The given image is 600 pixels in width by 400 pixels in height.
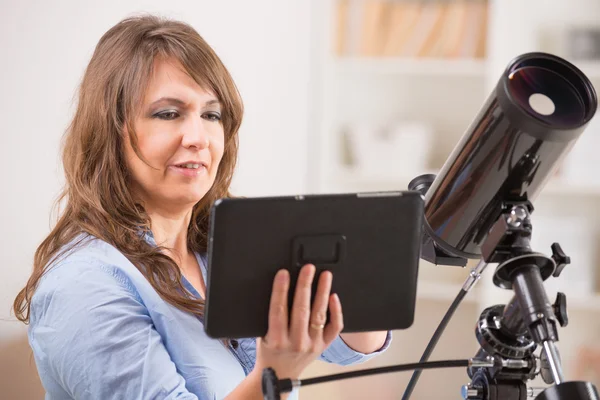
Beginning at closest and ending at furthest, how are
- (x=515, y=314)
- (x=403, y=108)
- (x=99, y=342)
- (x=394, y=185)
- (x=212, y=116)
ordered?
(x=515, y=314)
(x=99, y=342)
(x=212, y=116)
(x=394, y=185)
(x=403, y=108)

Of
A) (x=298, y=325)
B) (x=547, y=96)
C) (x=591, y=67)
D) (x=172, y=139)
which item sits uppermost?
(x=591, y=67)

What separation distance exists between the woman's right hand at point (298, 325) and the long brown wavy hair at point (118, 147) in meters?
0.42

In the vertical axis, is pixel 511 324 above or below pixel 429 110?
below

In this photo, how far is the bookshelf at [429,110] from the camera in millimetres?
2875

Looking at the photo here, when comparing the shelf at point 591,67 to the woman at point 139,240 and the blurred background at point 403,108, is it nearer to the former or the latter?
the blurred background at point 403,108

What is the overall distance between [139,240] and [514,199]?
2.50 ft

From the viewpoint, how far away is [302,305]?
3.21 feet

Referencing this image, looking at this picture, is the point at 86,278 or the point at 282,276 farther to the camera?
the point at 86,278

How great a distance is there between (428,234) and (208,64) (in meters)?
0.63

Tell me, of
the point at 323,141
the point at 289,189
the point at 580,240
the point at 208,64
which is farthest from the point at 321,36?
the point at 208,64

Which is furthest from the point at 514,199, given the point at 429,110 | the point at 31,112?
the point at 429,110

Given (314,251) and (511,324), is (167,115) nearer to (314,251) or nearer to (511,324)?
(314,251)

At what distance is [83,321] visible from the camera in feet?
4.11

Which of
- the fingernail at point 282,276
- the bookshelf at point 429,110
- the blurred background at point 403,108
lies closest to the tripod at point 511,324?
the fingernail at point 282,276
